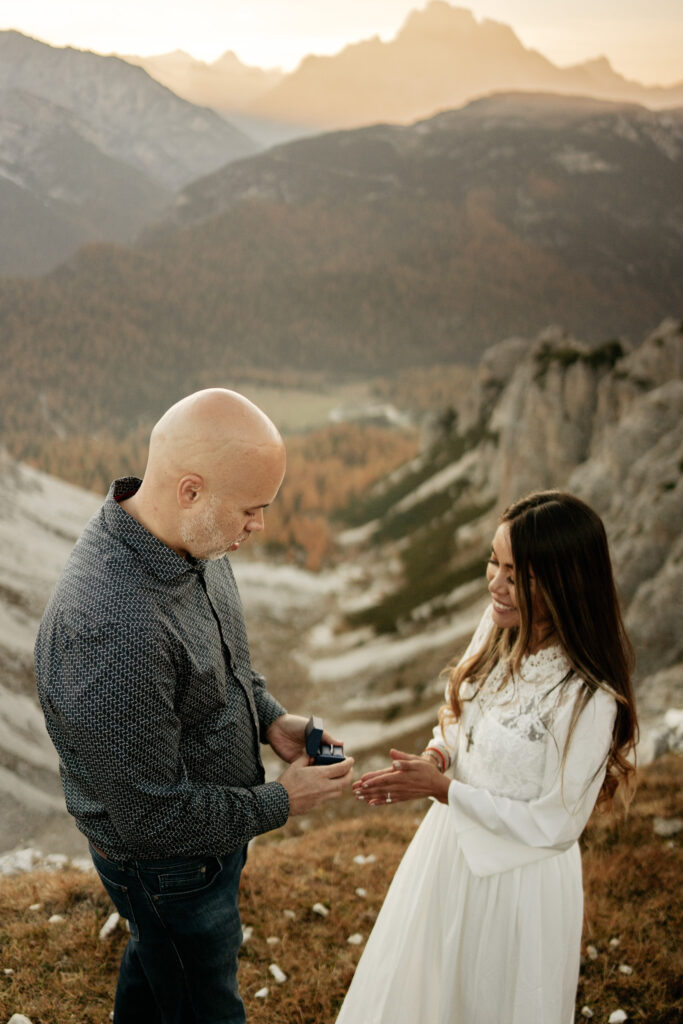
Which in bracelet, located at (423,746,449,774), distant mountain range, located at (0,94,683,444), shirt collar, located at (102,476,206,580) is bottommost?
bracelet, located at (423,746,449,774)

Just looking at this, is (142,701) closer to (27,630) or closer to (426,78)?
(27,630)

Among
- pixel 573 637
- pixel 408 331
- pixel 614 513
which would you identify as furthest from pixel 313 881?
pixel 408 331

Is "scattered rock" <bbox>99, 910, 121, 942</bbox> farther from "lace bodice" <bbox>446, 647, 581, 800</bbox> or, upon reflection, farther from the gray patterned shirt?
"lace bodice" <bbox>446, 647, 581, 800</bbox>

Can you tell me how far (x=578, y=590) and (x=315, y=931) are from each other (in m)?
2.85

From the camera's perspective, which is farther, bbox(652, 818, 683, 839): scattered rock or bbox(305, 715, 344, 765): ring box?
bbox(652, 818, 683, 839): scattered rock

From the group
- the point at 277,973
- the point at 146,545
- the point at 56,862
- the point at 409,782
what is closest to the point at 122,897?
the point at 409,782

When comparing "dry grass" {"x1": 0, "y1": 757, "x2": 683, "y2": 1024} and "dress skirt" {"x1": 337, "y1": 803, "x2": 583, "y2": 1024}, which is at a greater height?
"dress skirt" {"x1": 337, "y1": 803, "x2": 583, "y2": 1024}

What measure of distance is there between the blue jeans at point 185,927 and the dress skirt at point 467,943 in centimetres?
56

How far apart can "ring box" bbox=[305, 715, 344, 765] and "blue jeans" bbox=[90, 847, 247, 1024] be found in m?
0.40

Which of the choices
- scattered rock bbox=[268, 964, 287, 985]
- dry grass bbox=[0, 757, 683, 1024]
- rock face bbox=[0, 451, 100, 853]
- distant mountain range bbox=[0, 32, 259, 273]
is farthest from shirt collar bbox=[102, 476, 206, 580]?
distant mountain range bbox=[0, 32, 259, 273]

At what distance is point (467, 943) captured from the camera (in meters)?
2.48

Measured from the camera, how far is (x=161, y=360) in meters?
23.8

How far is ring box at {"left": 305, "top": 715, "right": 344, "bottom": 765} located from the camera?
2.52 m

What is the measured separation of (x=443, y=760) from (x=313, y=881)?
2.37 meters
